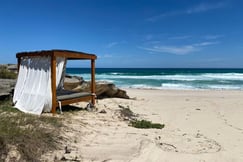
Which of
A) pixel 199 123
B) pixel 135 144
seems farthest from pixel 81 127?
pixel 199 123

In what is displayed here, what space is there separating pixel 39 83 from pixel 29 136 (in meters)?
2.86

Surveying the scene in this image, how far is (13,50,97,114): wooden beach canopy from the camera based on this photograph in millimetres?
5848

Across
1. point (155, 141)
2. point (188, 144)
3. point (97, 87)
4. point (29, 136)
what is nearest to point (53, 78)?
point (29, 136)

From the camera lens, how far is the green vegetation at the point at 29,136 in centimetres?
317

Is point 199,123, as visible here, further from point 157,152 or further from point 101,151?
point 101,151

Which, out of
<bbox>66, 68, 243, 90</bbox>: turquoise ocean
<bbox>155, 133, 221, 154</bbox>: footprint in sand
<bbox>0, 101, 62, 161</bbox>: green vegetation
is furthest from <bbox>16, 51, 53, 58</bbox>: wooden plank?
<bbox>66, 68, 243, 90</bbox>: turquoise ocean

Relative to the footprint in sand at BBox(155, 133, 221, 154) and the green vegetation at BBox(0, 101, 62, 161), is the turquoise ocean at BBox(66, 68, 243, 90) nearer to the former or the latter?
the footprint in sand at BBox(155, 133, 221, 154)

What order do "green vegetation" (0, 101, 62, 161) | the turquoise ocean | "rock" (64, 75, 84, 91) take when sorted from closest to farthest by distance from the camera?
"green vegetation" (0, 101, 62, 161)
"rock" (64, 75, 84, 91)
the turquoise ocean

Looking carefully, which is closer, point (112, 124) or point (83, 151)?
point (83, 151)

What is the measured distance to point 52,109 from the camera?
19.1 feet

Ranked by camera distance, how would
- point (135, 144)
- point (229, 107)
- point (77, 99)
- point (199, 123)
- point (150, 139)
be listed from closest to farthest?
point (135, 144) → point (150, 139) → point (199, 123) → point (77, 99) → point (229, 107)

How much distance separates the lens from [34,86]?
6.26m

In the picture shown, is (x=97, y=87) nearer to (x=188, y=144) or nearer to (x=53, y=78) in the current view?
(x=53, y=78)

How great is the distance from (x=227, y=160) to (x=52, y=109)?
13.9 ft
